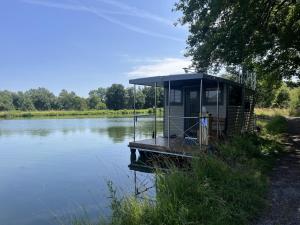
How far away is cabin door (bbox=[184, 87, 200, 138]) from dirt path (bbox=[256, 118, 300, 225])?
445 centimetres

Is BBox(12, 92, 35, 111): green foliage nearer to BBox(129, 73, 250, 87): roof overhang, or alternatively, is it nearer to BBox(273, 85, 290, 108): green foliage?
BBox(273, 85, 290, 108): green foliage

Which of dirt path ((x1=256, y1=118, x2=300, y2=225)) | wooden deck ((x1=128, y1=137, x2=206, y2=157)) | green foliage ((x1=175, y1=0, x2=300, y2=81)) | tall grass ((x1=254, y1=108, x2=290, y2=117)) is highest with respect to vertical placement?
green foliage ((x1=175, y1=0, x2=300, y2=81))

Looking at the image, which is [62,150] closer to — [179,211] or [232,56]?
[232,56]

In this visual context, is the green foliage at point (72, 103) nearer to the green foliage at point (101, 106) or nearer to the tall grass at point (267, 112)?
the green foliage at point (101, 106)

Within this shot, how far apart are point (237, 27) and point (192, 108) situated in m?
4.55

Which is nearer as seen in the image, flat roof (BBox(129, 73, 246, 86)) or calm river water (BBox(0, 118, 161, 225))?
calm river water (BBox(0, 118, 161, 225))

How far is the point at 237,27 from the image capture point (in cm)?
880

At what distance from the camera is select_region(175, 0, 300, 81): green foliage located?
8906mm

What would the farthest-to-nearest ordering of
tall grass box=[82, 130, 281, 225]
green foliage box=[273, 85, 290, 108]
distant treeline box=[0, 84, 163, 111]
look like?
distant treeline box=[0, 84, 163, 111] < green foliage box=[273, 85, 290, 108] < tall grass box=[82, 130, 281, 225]

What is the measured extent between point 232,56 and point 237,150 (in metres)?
3.25

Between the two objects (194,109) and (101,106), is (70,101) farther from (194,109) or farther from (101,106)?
(194,109)

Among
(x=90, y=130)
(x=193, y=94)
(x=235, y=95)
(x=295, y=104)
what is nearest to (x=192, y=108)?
(x=193, y=94)

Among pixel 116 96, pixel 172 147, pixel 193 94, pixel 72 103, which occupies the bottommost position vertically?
pixel 172 147

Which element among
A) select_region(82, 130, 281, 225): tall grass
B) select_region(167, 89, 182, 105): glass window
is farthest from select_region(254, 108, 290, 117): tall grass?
select_region(82, 130, 281, 225): tall grass
